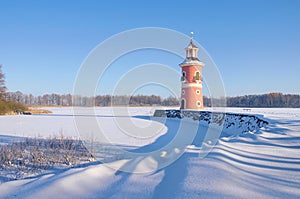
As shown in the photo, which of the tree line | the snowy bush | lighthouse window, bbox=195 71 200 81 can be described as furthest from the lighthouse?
the tree line

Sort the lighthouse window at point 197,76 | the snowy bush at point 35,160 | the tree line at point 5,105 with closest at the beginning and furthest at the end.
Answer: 1. the snowy bush at point 35,160
2. the lighthouse window at point 197,76
3. the tree line at point 5,105

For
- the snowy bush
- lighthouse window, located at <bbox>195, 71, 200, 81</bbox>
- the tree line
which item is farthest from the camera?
the tree line

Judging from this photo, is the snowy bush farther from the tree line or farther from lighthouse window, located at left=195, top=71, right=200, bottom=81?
the tree line

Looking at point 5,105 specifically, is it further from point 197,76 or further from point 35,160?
point 35,160

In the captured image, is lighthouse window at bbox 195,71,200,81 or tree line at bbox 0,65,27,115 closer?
lighthouse window at bbox 195,71,200,81

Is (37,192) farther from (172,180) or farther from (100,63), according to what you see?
(100,63)

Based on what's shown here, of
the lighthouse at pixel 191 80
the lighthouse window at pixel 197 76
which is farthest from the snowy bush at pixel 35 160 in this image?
the lighthouse window at pixel 197 76

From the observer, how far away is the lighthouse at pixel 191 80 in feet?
69.9

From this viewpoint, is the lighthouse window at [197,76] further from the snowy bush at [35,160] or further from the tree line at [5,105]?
the tree line at [5,105]

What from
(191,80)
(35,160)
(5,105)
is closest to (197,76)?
(191,80)

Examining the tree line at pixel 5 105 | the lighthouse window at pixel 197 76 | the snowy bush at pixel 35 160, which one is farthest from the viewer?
the tree line at pixel 5 105

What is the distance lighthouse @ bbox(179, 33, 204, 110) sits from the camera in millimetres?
21297

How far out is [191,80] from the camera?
2130cm

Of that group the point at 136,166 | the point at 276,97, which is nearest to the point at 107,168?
the point at 136,166
